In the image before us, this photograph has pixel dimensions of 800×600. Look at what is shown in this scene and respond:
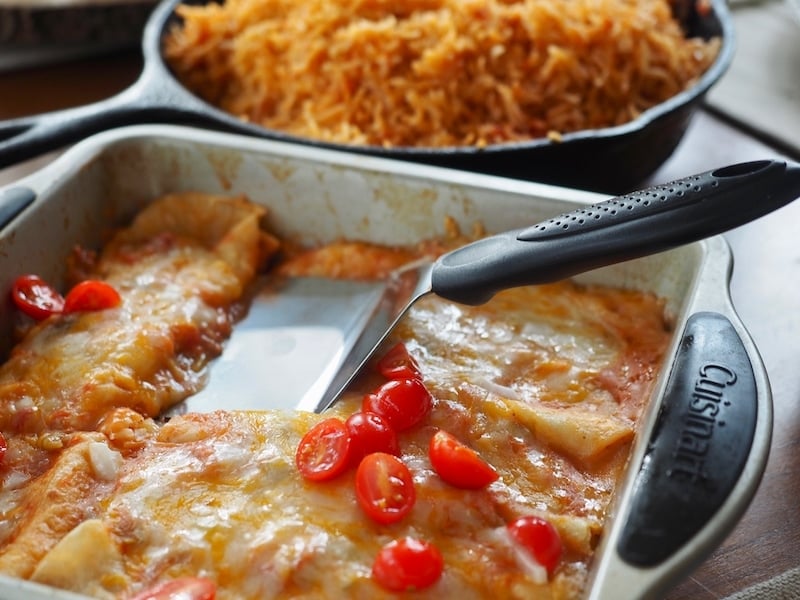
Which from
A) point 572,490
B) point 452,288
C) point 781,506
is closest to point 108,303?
point 452,288

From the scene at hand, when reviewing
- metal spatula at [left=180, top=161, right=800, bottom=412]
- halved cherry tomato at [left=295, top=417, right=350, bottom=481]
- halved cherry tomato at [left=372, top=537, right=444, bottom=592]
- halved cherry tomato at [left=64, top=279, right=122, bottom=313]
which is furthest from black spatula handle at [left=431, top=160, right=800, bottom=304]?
halved cherry tomato at [left=64, top=279, right=122, bottom=313]

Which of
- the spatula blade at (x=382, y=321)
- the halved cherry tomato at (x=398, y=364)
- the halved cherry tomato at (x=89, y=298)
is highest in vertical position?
the halved cherry tomato at (x=89, y=298)

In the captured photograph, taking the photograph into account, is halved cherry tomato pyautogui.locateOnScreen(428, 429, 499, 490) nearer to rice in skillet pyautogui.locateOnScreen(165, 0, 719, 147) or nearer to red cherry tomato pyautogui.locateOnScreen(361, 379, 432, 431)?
red cherry tomato pyautogui.locateOnScreen(361, 379, 432, 431)

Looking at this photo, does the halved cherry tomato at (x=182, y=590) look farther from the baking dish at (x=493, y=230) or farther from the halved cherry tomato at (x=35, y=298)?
the halved cherry tomato at (x=35, y=298)

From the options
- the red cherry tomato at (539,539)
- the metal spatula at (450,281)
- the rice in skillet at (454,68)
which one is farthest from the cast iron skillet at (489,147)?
the red cherry tomato at (539,539)

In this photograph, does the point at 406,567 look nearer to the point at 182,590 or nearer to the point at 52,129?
the point at 182,590
